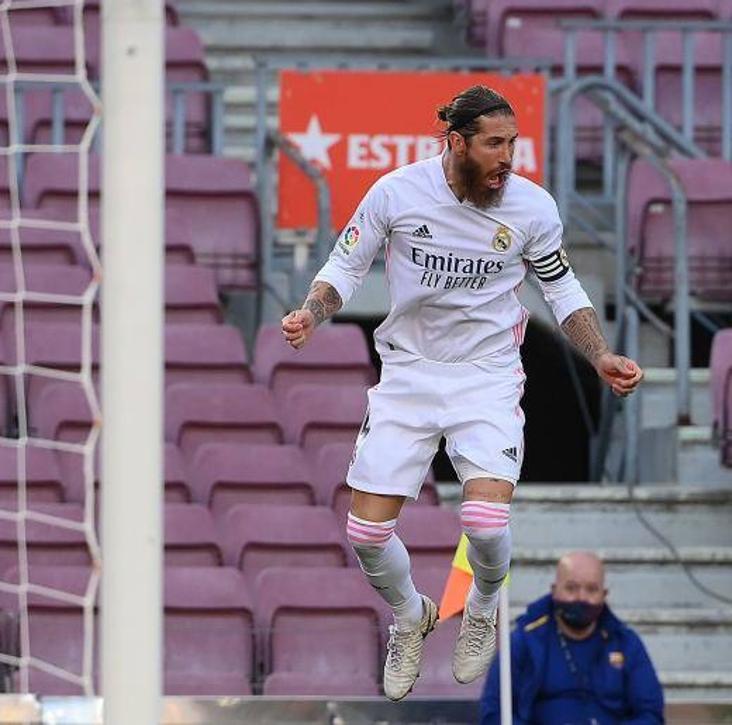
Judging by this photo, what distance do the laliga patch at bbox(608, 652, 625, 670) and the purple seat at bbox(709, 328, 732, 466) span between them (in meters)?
1.55

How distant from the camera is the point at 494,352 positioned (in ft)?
21.1

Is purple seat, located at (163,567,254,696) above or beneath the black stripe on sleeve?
beneath

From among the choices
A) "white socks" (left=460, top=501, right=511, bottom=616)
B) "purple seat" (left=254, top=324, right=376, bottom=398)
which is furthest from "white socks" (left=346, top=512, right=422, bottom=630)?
"purple seat" (left=254, top=324, right=376, bottom=398)

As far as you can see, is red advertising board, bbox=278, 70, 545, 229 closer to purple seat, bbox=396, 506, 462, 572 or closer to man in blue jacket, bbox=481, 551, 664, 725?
purple seat, bbox=396, 506, 462, 572

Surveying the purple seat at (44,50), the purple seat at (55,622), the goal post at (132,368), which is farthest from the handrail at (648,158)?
the goal post at (132,368)

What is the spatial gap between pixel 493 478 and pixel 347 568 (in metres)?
3.17

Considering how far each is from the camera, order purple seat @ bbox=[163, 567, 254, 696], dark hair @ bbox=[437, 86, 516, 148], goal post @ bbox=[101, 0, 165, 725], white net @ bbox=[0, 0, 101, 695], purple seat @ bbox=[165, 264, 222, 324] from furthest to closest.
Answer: purple seat @ bbox=[165, 264, 222, 324]
purple seat @ bbox=[163, 567, 254, 696]
white net @ bbox=[0, 0, 101, 695]
dark hair @ bbox=[437, 86, 516, 148]
goal post @ bbox=[101, 0, 165, 725]

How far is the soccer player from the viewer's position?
6293mm

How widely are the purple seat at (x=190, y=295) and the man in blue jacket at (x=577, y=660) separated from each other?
2243mm

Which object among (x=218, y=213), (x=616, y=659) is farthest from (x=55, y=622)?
(x=218, y=213)

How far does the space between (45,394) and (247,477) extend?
82 cm

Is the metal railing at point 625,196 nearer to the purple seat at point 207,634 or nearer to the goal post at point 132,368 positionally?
the purple seat at point 207,634

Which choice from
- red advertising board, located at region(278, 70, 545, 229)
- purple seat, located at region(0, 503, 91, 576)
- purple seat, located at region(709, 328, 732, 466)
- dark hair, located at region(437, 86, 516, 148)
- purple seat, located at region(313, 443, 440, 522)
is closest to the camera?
dark hair, located at region(437, 86, 516, 148)

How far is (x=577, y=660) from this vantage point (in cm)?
898
